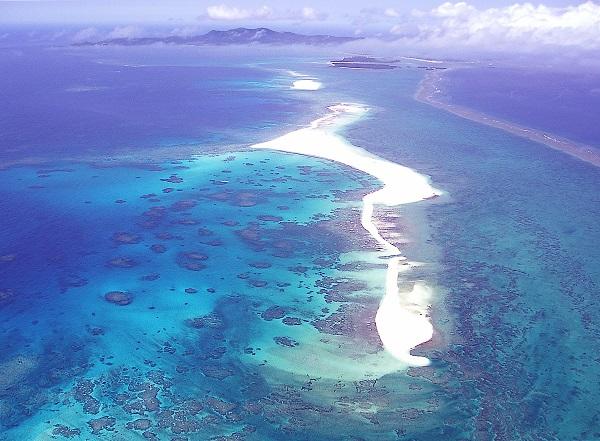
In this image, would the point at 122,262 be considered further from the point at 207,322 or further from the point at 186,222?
the point at 207,322

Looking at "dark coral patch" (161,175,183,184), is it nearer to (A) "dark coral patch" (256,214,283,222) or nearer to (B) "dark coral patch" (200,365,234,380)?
(A) "dark coral patch" (256,214,283,222)

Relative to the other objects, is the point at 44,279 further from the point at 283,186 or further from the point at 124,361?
the point at 283,186

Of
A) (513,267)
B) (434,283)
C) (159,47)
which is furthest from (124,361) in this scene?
(159,47)

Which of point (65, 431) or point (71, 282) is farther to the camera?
point (71, 282)

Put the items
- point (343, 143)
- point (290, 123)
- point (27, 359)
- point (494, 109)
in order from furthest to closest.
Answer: point (494, 109) < point (290, 123) < point (343, 143) < point (27, 359)

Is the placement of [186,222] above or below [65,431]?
above

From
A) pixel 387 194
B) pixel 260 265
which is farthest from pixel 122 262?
pixel 387 194

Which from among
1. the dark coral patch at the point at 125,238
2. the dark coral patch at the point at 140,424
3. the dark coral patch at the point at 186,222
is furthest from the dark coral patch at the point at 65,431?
the dark coral patch at the point at 186,222

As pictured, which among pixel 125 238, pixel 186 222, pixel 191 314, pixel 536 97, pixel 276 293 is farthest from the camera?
pixel 536 97
